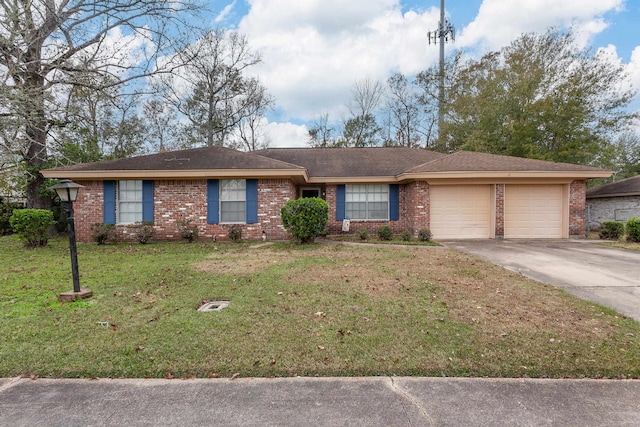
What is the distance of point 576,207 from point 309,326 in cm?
1291

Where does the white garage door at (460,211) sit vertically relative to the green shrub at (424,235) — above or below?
above

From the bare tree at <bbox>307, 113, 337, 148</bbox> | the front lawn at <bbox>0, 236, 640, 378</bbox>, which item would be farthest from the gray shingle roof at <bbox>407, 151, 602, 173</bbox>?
the bare tree at <bbox>307, 113, 337, 148</bbox>

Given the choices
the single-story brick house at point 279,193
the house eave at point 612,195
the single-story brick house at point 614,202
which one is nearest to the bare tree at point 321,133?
the single-story brick house at point 279,193

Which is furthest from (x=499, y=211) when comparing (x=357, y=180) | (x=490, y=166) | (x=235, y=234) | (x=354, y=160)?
(x=235, y=234)

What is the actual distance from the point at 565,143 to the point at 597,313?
18.4 m

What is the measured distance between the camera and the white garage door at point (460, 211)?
38.9 feet

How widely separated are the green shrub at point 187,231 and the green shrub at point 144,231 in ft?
3.19

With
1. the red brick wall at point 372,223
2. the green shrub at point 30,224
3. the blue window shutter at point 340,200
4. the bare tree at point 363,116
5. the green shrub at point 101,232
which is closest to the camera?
the green shrub at point 30,224

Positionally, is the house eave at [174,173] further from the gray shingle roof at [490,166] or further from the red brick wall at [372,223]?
the gray shingle roof at [490,166]

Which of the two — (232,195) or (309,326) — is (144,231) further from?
(309,326)

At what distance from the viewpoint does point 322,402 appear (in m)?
2.39

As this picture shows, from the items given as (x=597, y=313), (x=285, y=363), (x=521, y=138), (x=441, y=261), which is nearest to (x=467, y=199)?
(x=441, y=261)

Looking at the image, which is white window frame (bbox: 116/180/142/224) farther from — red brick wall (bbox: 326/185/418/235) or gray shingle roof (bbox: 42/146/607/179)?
red brick wall (bbox: 326/185/418/235)

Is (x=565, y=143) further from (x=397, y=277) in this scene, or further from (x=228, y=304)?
(x=228, y=304)
